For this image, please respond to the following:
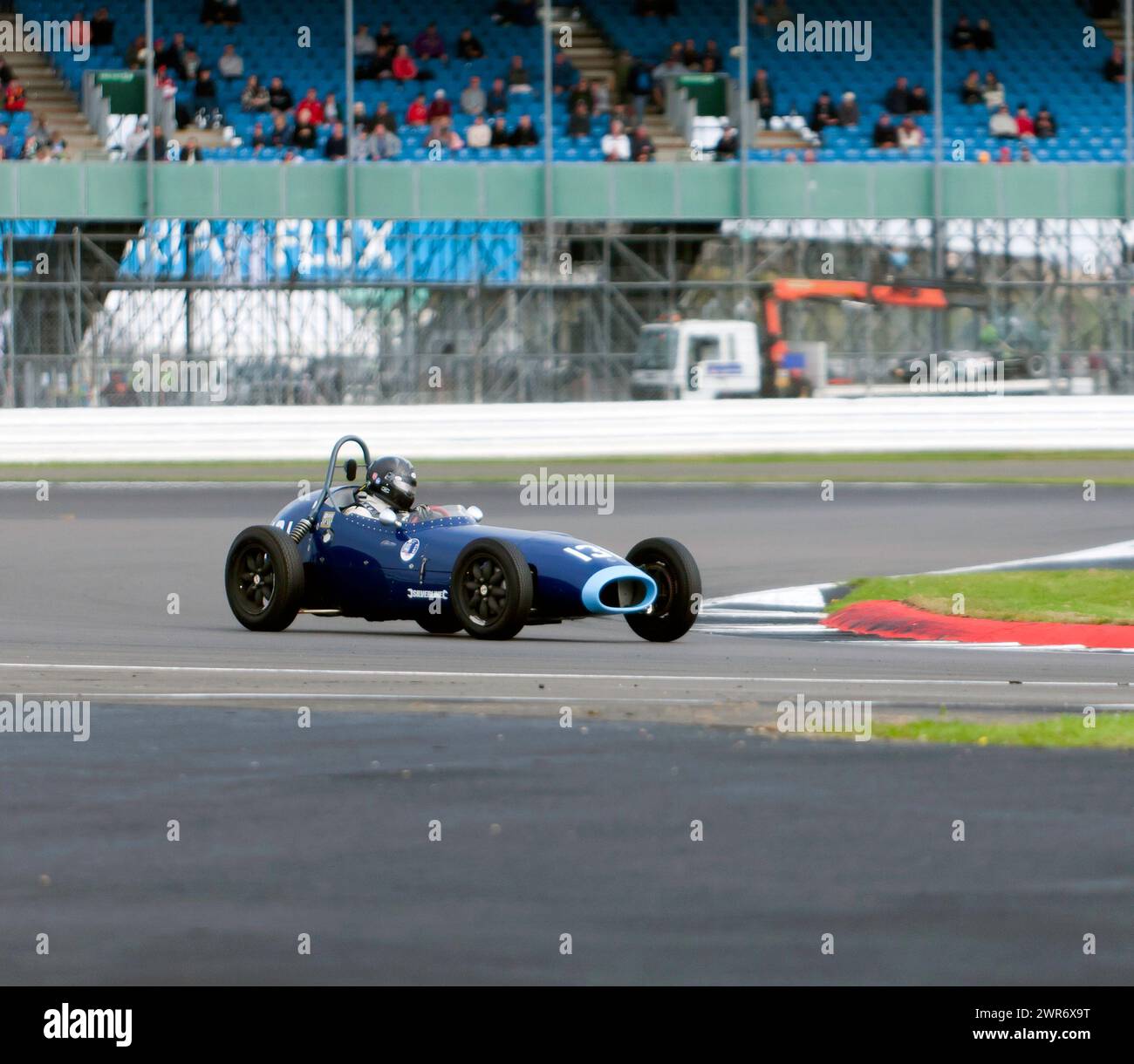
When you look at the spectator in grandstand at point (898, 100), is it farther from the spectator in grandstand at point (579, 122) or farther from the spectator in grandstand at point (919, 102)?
the spectator in grandstand at point (579, 122)

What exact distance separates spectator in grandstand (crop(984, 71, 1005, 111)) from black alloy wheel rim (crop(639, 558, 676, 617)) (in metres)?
26.8

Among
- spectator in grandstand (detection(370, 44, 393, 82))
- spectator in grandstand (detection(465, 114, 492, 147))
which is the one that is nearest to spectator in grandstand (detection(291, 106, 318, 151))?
spectator in grandstand (detection(370, 44, 393, 82))

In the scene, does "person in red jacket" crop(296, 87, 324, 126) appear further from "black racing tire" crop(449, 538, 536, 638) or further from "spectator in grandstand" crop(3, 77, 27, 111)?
"black racing tire" crop(449, 538, 536, 638)

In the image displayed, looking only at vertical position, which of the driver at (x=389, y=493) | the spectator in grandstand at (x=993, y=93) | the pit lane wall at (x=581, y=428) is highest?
the spectator in grandstand at (x=993, y=93)

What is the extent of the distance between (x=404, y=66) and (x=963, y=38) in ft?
31.2

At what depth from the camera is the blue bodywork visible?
1364 cm

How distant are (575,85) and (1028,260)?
7.61 meters

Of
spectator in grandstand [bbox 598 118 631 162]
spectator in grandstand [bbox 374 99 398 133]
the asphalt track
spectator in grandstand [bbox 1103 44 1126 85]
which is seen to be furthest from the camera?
spectator in grandstand [bbox 1103 44 1126 85]

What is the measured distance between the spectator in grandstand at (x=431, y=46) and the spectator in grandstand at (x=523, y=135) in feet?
6.87

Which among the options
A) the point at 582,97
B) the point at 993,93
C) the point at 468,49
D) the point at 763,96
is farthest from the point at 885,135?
the point at 468,49

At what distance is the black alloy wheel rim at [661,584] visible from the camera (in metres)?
14.2

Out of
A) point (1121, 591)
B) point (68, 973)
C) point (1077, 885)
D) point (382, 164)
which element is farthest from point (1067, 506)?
point (68, 973)

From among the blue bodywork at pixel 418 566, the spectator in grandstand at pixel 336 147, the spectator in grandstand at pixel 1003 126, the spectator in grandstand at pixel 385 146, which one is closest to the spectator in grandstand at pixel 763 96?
the spectator in grandstand at pixel 1003 126

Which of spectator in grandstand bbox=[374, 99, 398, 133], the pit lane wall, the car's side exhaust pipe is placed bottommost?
the car's side exhaust pipe
